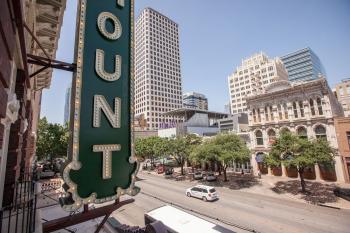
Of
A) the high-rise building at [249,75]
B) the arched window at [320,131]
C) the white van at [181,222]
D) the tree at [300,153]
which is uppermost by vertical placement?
the high-rise building at [249,75]

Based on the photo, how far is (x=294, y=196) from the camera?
23.4 m

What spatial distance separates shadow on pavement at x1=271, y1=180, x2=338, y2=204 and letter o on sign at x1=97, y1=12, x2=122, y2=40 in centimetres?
2577

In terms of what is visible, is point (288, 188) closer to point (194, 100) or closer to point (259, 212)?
point (259, 212)

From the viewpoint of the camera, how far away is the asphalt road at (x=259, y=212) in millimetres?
15448

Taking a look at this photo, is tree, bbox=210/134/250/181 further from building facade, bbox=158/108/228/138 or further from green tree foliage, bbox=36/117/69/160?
green tree foliage, bbox=36/117/69/160

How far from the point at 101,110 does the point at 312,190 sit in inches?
1188

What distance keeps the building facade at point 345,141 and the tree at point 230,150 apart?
43.6 feet

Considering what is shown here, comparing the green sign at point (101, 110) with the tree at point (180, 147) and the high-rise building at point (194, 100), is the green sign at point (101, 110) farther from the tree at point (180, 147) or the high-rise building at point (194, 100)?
the high-rise building at point (194, 100)

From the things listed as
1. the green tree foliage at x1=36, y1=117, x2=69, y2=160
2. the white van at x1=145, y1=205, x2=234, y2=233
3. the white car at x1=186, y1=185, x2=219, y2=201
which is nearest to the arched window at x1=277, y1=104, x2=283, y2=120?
the white car at x1=186, y1=185, x2=219, y2=201

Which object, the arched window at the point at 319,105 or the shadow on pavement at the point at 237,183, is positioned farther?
the arched window at the point at 319,105

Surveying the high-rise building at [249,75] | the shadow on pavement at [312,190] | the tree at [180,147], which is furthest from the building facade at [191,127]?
the high-rise building at [249,75]

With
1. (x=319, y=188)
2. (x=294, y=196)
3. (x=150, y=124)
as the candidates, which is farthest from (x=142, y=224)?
(x=150, y=124)

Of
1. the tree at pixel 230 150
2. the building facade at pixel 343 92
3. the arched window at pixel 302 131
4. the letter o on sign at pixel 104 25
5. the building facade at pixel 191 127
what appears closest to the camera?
the letter o on sign at pixel 104 25

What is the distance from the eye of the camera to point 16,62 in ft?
19.7
